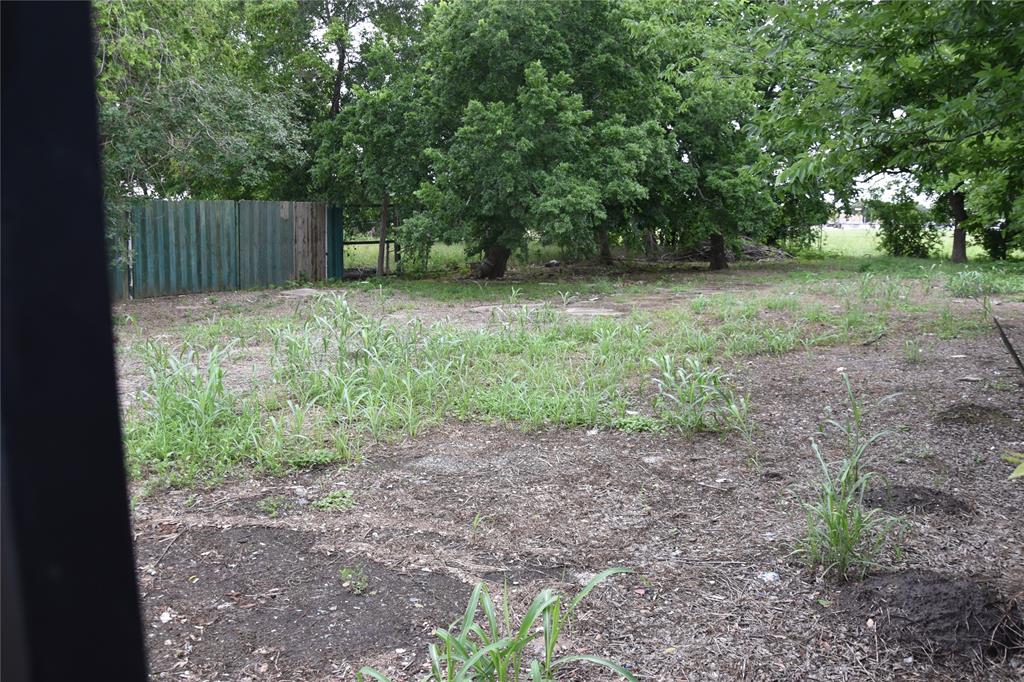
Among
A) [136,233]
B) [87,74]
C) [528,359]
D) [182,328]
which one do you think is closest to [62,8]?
[87,74]

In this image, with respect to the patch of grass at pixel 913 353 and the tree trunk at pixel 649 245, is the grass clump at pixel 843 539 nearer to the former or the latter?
the patch of grass at pixel 913 353

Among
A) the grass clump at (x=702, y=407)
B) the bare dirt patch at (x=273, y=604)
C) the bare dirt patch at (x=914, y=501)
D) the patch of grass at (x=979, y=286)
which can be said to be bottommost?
the bare dirt patch at (x=273, y=604)

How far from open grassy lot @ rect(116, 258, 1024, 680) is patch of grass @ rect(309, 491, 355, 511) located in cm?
1

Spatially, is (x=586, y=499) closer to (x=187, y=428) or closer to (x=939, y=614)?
(x=939, y=614)

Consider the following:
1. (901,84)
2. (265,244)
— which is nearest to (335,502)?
(901,84)

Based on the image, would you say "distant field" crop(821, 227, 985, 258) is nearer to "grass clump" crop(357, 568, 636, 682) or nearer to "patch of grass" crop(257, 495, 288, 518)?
"patch of grass" crop(257, 495, 288, 518)

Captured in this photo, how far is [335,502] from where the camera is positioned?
3.69 m

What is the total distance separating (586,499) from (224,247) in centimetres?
1206

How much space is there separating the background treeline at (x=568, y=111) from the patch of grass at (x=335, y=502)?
11.5 feet

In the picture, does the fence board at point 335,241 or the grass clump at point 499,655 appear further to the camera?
the fence board at point 335,241

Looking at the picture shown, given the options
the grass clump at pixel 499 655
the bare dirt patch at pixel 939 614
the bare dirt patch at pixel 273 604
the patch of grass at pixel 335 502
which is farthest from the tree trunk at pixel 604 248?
the grass clump at pixel 499 655

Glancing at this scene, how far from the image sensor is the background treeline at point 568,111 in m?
5.12

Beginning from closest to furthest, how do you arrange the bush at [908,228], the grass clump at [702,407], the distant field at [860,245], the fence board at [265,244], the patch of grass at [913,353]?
1. the grass clump at [702,407]
2. the patch of grass at [913,353]
3. the fence board at [265,244]
4. the bush at [908,228]
5. the distant field at [860,245]

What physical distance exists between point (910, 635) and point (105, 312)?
258 cm
